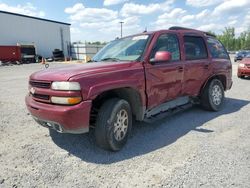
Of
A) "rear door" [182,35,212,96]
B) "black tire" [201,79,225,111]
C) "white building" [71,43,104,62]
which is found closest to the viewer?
"rear door" [182,35,212,96]

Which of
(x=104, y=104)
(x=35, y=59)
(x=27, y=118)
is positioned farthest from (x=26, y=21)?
(x=104, y=104)

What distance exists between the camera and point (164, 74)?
4699mm

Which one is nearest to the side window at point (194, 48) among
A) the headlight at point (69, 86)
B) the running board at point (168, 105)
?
the running board at point (168, 105)

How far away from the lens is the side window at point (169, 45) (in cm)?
474

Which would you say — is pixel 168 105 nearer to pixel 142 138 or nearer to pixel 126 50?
pixel 142 138

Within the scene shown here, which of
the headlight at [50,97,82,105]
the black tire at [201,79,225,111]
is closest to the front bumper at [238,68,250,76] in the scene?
the black tire at [201,79,225,111]

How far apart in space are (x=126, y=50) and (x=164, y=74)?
0.83 metres

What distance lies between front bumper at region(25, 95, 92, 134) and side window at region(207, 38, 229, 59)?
13.2 ft

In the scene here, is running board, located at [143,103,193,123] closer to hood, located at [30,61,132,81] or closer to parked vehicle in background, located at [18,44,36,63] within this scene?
hood, located at [30,61,132,81]

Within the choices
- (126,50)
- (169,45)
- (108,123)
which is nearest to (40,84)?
(108,123)

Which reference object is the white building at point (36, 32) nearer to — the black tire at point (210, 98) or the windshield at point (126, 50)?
the windshield at point (126, 50)

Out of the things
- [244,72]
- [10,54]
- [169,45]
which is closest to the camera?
[169,45]

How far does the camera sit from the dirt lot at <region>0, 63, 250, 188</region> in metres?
3.15

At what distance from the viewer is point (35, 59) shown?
34.1 metres
